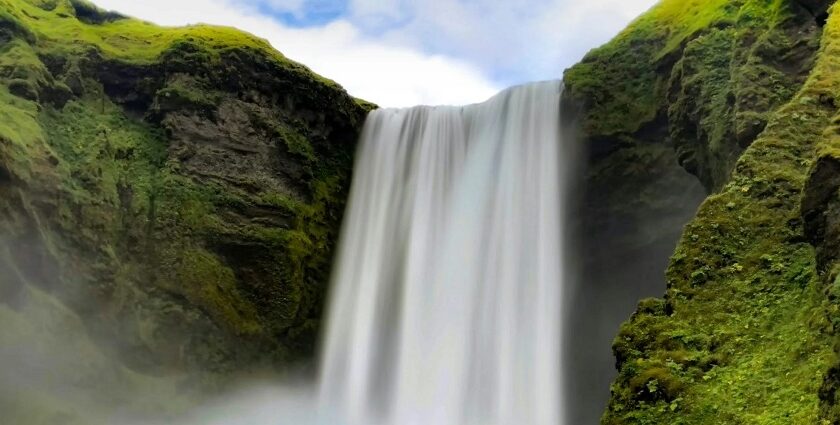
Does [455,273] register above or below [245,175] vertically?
below

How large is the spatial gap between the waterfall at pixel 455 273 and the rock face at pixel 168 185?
1515 mm

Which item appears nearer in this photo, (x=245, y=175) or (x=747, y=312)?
(x=747, y=312)

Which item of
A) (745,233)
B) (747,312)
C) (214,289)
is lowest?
(747,312)

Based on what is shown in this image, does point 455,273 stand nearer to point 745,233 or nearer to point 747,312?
point 745,233

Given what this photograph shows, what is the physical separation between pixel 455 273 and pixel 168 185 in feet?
27.7

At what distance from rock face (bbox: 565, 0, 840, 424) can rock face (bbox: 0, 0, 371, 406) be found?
10.8 metres

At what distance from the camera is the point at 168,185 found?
704 inches

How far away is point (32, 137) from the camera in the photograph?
620 inches

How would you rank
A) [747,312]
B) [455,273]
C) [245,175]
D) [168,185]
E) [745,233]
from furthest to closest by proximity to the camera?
[245,175] < [455,273] < [168,185] < [745,233] < [747,312]

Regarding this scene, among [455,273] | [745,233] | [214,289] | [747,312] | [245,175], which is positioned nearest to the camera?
[747,312]

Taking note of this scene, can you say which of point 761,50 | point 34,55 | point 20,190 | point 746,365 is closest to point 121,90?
point 34,55

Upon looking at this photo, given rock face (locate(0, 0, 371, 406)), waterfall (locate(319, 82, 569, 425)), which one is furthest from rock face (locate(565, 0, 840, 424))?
rock face (locate(0, 0, 371, 406))

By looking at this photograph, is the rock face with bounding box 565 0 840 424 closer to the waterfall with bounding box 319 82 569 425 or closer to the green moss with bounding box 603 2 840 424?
the green moss with bounding box 603 2 840 424

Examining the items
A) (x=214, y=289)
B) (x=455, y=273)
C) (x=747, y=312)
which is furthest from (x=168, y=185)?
(x=747, y=312)
